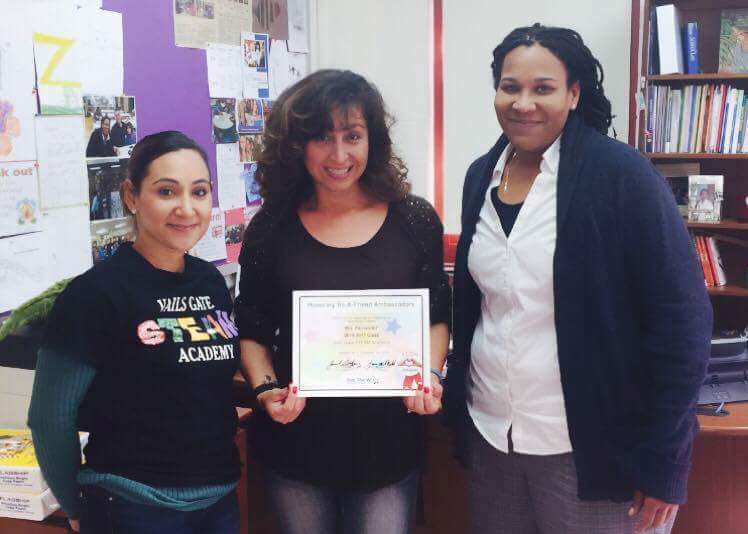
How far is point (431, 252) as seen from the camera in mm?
1584

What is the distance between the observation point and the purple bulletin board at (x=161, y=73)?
256cm

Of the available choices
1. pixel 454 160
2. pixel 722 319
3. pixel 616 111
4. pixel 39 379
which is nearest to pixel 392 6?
pixel 454 160

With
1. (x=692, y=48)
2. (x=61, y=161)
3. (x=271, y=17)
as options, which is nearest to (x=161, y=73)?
(x=61, y=161)

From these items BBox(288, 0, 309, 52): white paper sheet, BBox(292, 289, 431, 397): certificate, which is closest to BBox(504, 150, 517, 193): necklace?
BBox(292, 289, 431, 397): certificate

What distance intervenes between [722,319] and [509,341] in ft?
8.31

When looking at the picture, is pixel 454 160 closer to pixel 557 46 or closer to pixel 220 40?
pixel 220 40

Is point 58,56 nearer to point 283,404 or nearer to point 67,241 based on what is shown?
point 67,241

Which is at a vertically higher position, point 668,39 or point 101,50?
point 668,39

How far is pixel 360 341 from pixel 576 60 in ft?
2.38

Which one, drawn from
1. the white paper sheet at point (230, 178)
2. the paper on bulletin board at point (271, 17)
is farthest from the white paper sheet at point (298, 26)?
the white paper sheet at point (230, 178)

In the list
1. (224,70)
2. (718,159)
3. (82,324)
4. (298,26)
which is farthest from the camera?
(298,26)

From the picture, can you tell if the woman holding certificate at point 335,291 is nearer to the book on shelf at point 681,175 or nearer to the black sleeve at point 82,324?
the black sleeve at point 82,324

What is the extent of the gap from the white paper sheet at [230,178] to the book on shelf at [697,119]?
6.26 ft

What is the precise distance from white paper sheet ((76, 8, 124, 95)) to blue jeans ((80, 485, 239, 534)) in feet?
4.89
